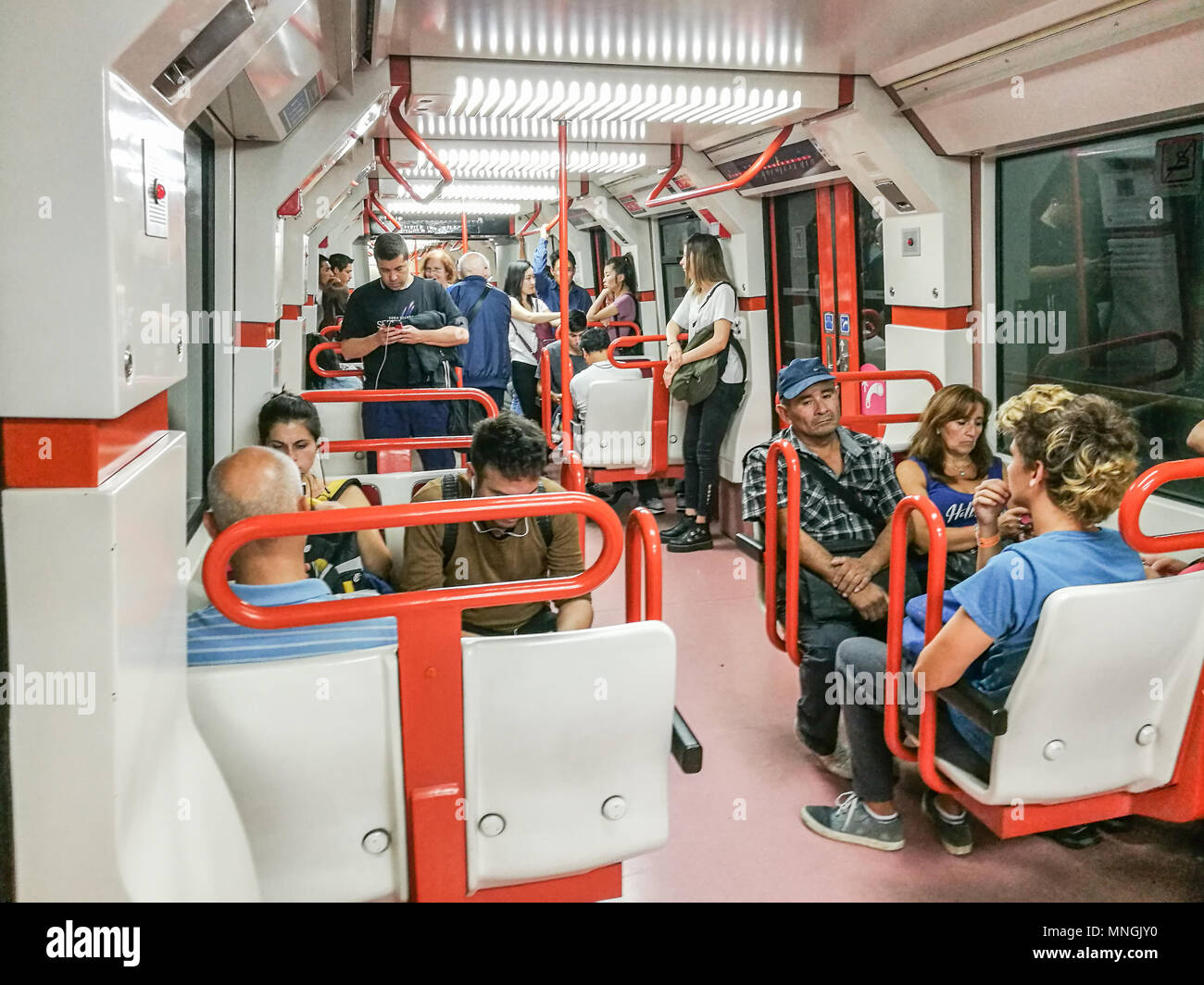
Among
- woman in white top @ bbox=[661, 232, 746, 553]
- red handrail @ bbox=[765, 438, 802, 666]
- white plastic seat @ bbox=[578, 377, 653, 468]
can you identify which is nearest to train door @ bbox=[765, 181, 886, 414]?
woman in white top @ bbox=[661, 232, 746, 553]

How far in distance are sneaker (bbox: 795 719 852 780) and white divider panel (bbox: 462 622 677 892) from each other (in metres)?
1.47

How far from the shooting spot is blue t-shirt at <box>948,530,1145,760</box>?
2312mm

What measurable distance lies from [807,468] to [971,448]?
57cm

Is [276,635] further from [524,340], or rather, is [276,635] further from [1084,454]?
[524,340]

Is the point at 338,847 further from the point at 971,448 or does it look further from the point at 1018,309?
the point at 1018,309

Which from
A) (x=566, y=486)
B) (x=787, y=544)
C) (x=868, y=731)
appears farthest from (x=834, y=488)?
(x=566, y=486)

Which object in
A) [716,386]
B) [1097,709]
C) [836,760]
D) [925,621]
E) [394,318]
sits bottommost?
[836,760]

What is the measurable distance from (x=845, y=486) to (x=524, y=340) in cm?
526

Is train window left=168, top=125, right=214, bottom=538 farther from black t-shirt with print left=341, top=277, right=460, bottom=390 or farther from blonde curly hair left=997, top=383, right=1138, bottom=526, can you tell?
blonde curly hair left=997, top=383, right=1138, bottom=526

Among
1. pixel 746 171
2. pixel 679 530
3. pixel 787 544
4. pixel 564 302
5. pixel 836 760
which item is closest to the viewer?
pixel 787 544

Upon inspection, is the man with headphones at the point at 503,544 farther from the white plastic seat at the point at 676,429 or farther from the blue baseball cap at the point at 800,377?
the white plastic seat at the point at 676,429

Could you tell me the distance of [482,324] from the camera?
6.95 m

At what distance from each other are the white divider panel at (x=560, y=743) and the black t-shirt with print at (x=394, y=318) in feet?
11.9

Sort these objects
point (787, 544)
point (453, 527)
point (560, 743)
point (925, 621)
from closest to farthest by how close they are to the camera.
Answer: point (560, 743) < point (925, 621) < point (453, 527) < point (787, 544)
